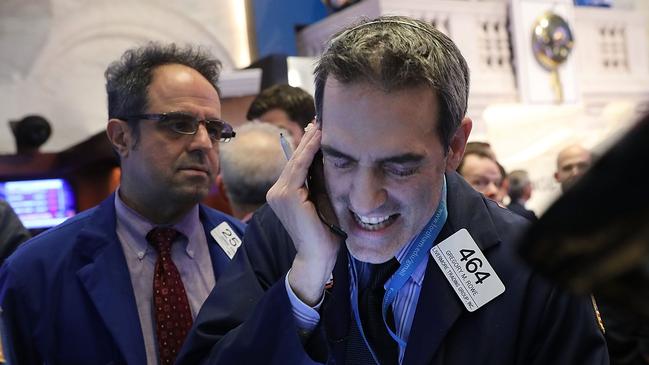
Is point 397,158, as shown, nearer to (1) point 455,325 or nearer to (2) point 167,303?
(1) point 455,325

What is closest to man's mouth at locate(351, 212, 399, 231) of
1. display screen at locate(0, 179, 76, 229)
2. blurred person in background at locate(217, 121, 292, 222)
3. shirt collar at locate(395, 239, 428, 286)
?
shirt collar at locate(395, 239, 428, 286)

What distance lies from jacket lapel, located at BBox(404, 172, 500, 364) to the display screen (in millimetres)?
4826

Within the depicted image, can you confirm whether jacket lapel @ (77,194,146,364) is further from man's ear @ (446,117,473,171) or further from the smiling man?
man's ear @ (446,117,473,171)

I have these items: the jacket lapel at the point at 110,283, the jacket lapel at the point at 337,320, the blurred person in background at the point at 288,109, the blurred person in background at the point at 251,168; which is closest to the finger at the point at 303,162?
the jacket lapel at the point at 337,320

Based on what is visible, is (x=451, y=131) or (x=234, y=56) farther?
(x=234, y=56)

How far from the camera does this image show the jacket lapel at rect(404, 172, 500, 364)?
4.89ft

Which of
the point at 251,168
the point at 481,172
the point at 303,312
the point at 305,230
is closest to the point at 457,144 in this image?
the point at 305,230

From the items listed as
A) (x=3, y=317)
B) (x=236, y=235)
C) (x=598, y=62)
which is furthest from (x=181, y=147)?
(x=598, y=62)

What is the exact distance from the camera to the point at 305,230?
1.54 m

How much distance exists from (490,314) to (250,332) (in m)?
0.48

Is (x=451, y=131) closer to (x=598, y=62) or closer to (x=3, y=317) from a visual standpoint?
(x=3, y=317)

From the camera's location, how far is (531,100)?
904 centimetres

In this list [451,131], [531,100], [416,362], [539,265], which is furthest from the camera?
[531,100]

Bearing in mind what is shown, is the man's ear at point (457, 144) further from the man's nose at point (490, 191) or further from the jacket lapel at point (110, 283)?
the man's nose at point (490, 191)
